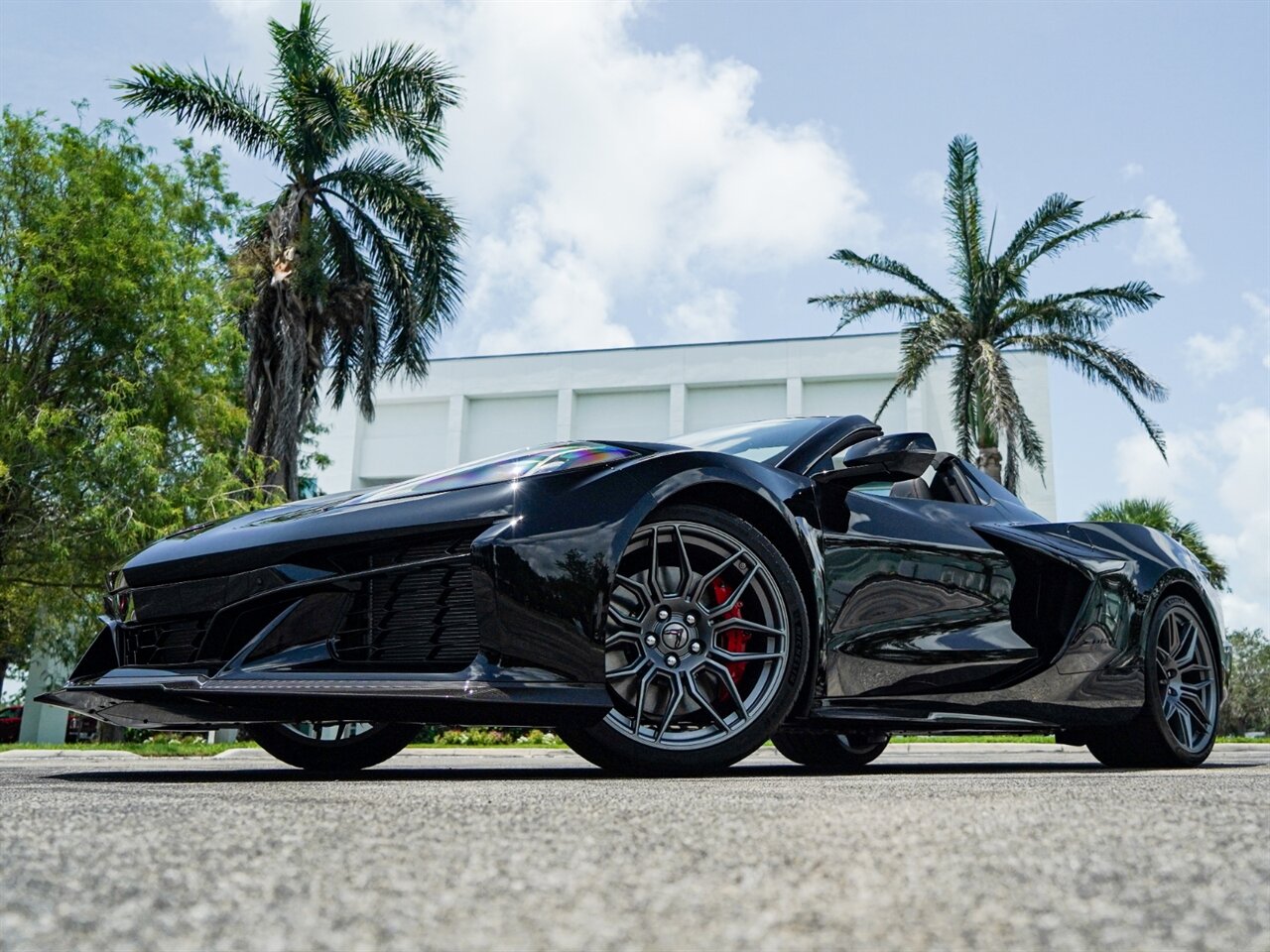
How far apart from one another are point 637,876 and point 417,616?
2081 millimetres

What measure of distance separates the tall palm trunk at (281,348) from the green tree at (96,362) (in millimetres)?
433

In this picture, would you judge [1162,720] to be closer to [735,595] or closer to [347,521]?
[735,595]

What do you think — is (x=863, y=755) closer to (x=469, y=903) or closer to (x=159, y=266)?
(x=469, y=903)

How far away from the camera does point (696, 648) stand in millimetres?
3559

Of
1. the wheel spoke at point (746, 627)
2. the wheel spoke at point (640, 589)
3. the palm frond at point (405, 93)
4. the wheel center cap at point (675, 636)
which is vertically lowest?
the wheel center cap at point (675, 636)

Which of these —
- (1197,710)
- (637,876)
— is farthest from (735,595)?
(1197,710)

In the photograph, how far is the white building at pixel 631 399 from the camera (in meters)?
40.7

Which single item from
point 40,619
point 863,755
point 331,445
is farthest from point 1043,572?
point 331,445

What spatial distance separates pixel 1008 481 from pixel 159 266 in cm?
1389

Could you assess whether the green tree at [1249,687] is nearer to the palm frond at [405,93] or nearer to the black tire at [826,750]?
the palm frond at [405,93]

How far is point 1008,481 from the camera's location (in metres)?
20.5

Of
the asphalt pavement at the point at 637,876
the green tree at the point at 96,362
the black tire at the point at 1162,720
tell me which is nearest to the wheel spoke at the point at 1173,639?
the black tire at the point at 1162,720

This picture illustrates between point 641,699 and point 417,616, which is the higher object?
point 417,616

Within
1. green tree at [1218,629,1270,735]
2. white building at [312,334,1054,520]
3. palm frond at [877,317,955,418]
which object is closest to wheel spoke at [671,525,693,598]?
palm frond at [877,317,955,418]
